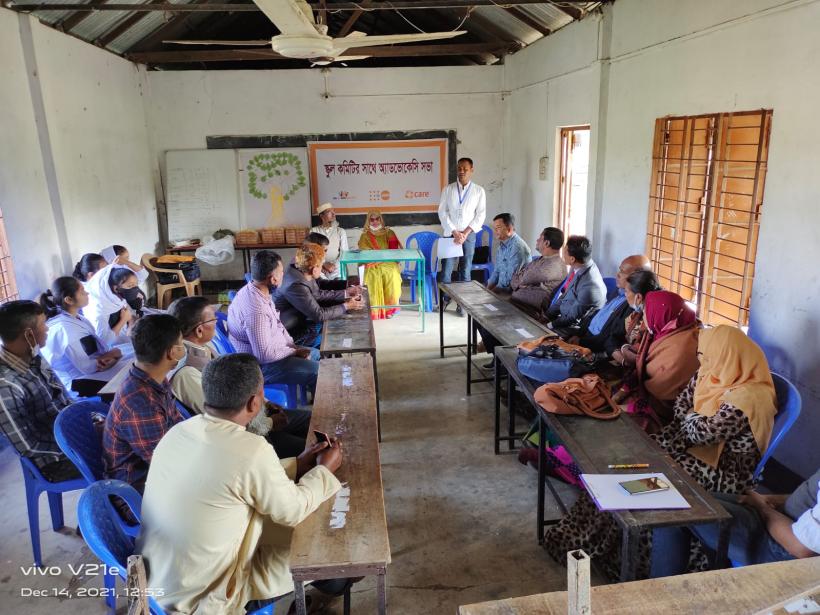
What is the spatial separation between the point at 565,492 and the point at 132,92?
7.23m

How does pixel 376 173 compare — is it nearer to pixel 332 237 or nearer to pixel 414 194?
pixel 414 194

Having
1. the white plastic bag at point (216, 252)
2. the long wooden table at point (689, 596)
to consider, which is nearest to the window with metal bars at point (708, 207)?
the long wooden table at point (689, 596)

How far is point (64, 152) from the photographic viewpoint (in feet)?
18.3

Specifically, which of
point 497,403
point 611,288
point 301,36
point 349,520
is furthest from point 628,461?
point 611,288

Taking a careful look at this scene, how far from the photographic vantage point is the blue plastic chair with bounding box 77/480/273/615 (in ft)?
5.53

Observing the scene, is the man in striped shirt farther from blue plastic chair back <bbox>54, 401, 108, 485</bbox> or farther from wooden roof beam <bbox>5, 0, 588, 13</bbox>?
wooden roof beam <bbox>5, 0, 588, 13</bbox>

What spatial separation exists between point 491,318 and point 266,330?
61.7 inches

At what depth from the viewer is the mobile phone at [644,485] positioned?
199cm

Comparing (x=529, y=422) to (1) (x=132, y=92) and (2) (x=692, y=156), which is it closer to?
(2) (x=692, y=156)

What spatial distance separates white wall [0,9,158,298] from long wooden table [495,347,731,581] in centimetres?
426

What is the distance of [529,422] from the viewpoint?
4.25m

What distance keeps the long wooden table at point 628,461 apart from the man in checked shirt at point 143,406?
1.58 m

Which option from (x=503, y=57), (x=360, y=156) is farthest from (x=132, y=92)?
(x=503, y=57)

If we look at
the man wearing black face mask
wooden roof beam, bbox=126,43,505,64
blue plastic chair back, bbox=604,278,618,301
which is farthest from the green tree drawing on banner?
the man wearing black face mask
